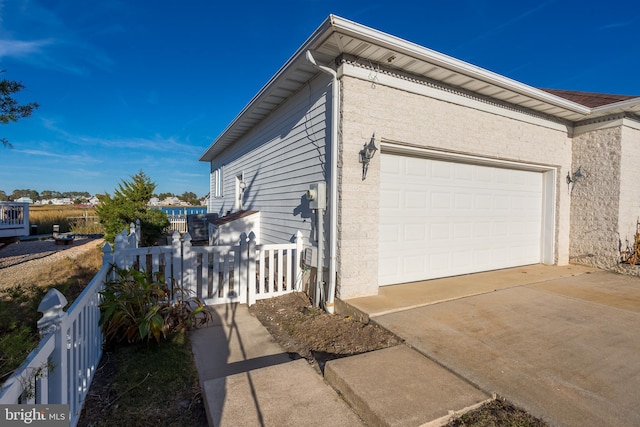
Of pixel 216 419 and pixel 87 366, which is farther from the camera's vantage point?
pixel 87 366

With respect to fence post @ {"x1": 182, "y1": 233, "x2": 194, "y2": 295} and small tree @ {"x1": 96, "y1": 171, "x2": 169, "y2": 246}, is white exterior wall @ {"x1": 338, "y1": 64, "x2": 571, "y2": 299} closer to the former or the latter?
fence post @ {"x1": 182, "y1": 233, "x2": 194, "y2": 295}

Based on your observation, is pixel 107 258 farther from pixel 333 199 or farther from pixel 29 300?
pixel 333 199

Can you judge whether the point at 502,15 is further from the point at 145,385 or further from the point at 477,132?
the point at 145,385

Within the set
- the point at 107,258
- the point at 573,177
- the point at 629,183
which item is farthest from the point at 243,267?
the point at 629,183

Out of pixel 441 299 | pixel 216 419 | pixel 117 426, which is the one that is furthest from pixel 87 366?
pixel 441 299

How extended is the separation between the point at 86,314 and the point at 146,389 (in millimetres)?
774

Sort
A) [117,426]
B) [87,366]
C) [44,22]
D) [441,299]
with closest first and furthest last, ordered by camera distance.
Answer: [117,426] < [87,366] < [441,299] < [44,22]

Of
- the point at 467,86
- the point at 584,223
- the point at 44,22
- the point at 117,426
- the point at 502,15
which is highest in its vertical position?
the point at 502,15

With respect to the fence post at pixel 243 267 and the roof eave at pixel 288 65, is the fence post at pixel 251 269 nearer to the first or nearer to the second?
the fence post at pixel 243 267

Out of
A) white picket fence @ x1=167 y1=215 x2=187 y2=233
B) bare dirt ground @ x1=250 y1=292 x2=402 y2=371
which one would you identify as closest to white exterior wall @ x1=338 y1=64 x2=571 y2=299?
bare dirt ground @ x1=250 y1=292 x2=402 y2=371

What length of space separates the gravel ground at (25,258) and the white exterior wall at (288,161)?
5.50 metres

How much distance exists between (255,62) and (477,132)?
7.60 m

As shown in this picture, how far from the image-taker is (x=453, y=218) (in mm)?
5547

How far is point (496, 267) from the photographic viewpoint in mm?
6215
